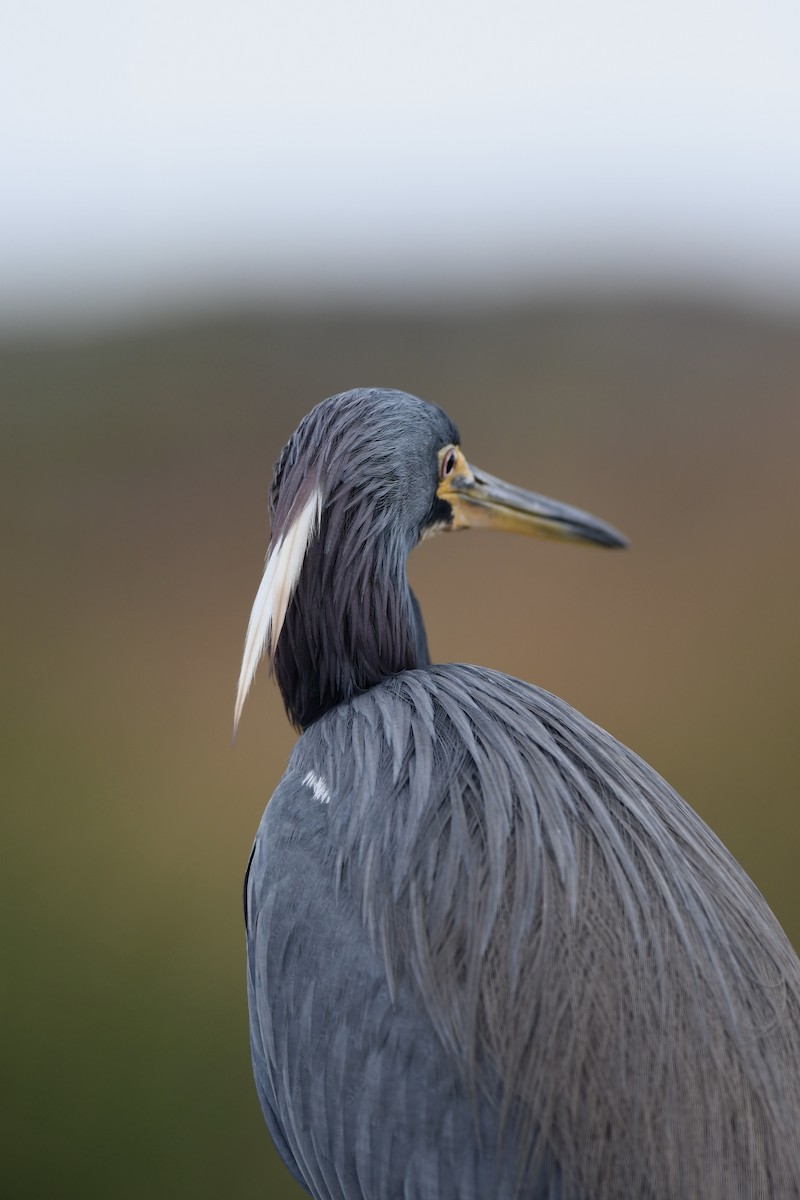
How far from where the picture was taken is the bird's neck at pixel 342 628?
68.8 inches

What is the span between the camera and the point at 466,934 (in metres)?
1.39

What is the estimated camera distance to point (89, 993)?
4215 mm

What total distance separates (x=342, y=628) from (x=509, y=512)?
0.54 metres

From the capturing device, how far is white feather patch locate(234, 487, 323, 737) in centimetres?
168

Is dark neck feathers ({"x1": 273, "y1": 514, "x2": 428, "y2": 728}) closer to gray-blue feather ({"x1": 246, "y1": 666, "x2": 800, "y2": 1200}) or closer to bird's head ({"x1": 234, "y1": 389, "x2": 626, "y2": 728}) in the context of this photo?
bird's head ({"x1": 234, "y1": 389, "x2": 626, "y2": 728})

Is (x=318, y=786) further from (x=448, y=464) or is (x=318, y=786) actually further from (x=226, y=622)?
(x=226, y=622)

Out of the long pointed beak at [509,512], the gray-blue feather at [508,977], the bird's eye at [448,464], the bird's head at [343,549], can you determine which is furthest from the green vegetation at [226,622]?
the bird's eye at [448,464]

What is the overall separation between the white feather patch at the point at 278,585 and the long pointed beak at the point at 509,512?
382 millimetres

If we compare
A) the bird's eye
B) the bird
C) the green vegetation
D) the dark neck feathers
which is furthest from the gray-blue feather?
the green vegetation

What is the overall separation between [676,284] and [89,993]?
860 centimetres

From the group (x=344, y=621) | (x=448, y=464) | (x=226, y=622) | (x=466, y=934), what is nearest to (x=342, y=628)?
(x=344, y=621)

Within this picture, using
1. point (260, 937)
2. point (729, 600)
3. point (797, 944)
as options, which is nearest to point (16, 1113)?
point (260, 937)

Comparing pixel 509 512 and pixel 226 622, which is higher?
pixel 226 622

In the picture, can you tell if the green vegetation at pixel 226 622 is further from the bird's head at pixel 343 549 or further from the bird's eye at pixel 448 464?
the bird's eye at pixel 448 464
